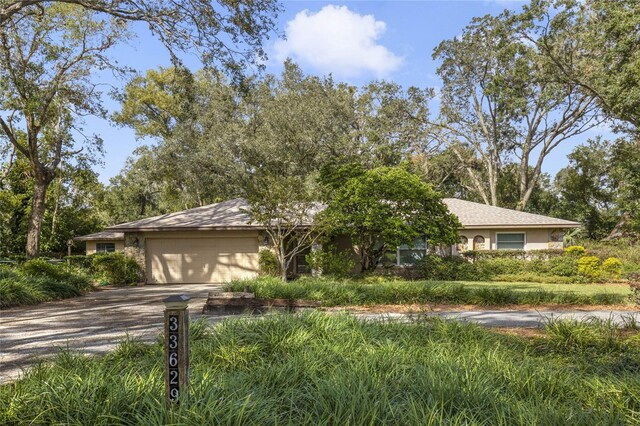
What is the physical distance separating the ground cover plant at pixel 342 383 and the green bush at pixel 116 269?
14322mm

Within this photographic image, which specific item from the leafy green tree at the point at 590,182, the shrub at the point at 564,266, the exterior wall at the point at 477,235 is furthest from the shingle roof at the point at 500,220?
the leafy green tree at the point at 590,182

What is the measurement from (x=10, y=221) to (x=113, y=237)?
6.85 meters

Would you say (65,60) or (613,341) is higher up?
(65,60)

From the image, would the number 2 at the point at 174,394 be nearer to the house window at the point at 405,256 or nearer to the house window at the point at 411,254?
the house window at the point at 405,256

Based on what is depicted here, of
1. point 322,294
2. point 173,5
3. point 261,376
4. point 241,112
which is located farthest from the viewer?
point 241,112

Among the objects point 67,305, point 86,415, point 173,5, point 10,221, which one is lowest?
point 67,305

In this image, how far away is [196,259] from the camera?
63.2 ft

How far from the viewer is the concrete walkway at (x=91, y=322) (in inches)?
254

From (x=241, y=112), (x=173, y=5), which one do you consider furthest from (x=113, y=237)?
(x=173, y=5)

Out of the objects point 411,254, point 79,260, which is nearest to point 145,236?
Answer: point 79,260

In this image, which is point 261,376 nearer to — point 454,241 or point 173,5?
point 173,5

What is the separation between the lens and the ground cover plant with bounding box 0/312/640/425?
297cm

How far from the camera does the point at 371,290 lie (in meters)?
11.7

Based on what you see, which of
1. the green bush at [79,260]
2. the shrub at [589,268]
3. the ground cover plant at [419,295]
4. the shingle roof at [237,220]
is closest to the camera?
the ground cover plant at [419,295]
